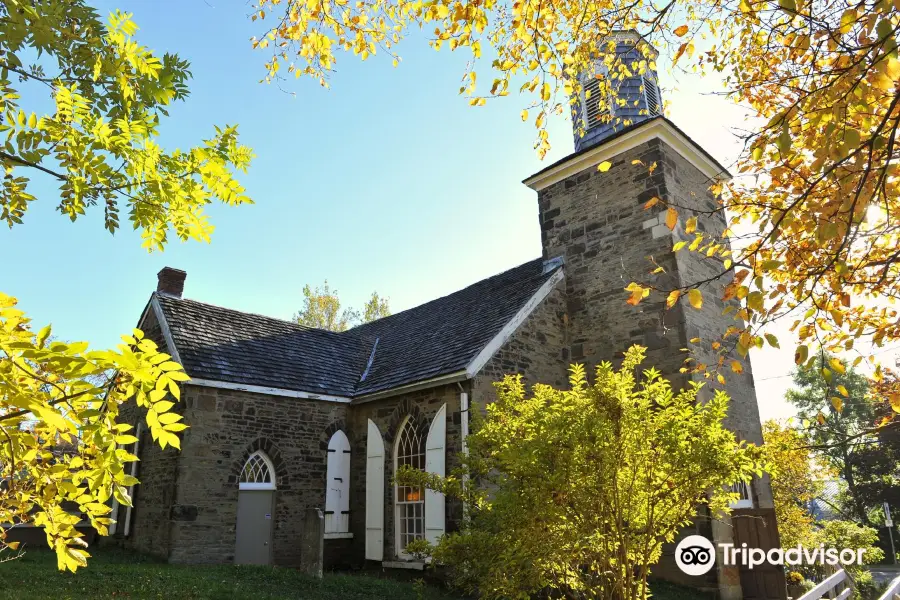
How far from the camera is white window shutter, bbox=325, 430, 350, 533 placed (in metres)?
13.7

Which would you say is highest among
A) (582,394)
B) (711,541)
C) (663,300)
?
(663,300)

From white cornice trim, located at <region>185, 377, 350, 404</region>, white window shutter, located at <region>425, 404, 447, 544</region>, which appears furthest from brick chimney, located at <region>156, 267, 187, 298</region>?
white window shutter, located at <region>425, 404, 447, 544</region>

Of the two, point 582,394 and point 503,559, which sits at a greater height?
point 582,394

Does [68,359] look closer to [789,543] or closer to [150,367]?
[150,367]

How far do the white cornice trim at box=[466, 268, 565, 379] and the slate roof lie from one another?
0.13 metres

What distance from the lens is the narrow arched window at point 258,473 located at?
13.0m

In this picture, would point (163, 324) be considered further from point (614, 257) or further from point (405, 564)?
point (614, 257)

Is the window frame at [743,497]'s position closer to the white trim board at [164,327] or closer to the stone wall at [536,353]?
the stone wall at [536,353]

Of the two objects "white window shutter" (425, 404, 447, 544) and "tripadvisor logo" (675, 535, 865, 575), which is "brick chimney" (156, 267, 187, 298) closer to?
"white window shutter" (425, 404, 447, 544)

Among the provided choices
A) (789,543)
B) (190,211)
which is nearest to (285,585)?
(190,211)

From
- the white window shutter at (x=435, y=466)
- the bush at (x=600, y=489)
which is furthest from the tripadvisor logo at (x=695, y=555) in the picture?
the bush at (x=600, y=489)

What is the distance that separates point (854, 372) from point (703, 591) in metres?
37.2

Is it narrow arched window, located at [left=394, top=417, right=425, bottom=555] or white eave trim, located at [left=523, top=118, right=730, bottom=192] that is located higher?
white eave trim, located at [left=523, top=118, right=730, bottom=192]

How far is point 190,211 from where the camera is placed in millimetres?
4492
